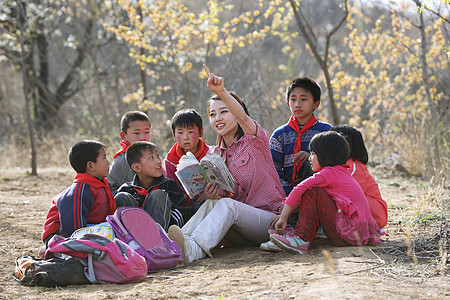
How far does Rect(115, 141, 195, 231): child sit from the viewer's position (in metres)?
4.13

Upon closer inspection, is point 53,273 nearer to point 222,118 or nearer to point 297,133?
point 222,118

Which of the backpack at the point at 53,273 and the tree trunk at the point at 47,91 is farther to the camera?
the tree trunk at the point at 47,91

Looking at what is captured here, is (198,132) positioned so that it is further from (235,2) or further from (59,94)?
(235,2)

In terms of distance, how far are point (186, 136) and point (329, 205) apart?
1.52m

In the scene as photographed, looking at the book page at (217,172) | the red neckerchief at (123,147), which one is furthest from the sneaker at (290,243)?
A: the red neckerchief at (123,147)

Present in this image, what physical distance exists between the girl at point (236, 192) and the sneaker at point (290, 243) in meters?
0.40

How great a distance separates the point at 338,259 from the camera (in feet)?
11.0

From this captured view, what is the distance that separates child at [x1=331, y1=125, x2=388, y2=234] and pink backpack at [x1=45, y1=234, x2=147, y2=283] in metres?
1.84

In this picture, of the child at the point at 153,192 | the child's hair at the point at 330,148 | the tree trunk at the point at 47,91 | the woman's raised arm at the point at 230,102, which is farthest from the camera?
the tree trunk at the point at 47,91

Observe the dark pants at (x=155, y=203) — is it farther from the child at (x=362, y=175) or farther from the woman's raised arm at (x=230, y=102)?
the child at (x=362, y=175)

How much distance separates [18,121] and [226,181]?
51.6 feet

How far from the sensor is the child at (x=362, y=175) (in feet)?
13.7

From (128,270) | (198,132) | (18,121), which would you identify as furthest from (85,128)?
(128,270)

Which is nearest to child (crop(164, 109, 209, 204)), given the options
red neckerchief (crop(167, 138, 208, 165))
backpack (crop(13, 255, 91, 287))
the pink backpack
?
red neckerchief (crop(167, 138, 208, 165))
